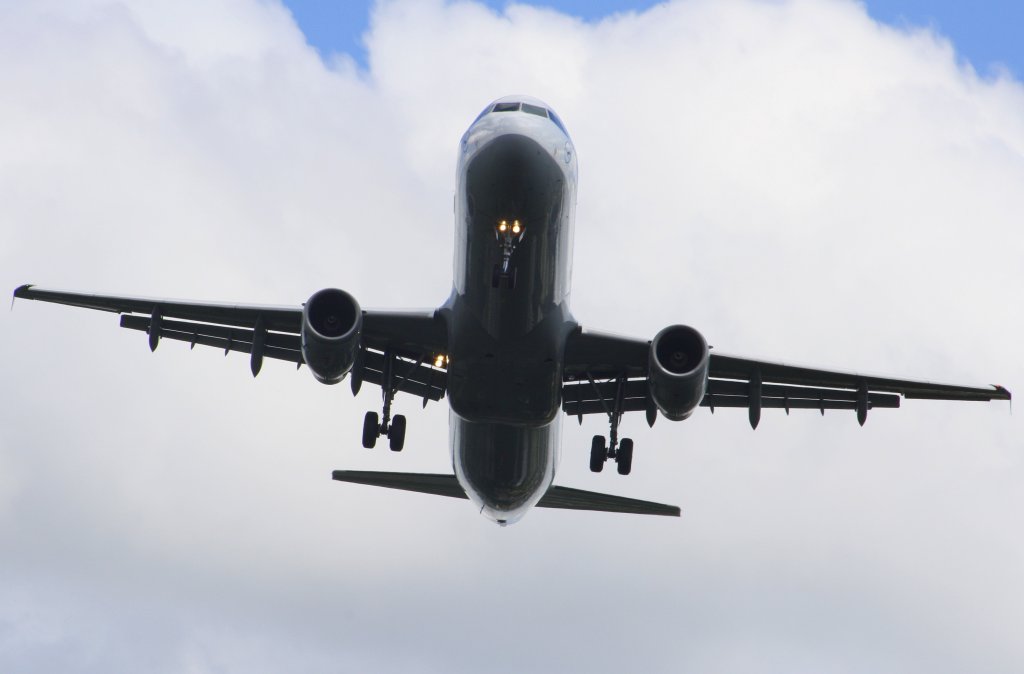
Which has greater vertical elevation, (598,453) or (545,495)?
(598,453)

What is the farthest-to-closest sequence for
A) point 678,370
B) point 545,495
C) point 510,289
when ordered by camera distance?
1. point 545,495
2. point 678,370
3. point 510,289

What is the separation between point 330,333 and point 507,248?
3527mm

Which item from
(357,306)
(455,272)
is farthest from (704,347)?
(357,306)

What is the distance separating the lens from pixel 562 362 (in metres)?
22.7

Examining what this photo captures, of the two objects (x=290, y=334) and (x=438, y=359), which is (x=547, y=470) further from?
(x=290, y=334)

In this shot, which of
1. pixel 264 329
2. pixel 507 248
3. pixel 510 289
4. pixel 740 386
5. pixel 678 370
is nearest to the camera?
pixel 507 248

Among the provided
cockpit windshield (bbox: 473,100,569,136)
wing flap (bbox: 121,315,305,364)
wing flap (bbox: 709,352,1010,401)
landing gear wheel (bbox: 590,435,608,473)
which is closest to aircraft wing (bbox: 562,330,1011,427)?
wing flap (bbox: 709,352,1010,401)

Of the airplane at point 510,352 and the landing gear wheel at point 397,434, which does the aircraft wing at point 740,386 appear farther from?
the landing gear wheel at point 397,434

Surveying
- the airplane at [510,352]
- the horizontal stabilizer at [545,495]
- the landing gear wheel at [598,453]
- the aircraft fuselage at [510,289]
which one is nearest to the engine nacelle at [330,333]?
the airplane at [510,352]

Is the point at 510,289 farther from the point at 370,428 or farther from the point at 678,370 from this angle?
the point at 370,428

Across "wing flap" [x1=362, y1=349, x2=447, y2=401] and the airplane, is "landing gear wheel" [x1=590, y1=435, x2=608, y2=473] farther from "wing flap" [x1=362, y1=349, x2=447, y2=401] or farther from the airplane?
"wing flap" [x1=362, y1=349, x2=447, y2=401]

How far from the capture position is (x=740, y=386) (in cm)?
2703

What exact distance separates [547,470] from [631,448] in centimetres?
192

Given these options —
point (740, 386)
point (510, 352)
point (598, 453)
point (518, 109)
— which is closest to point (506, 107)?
point (518, 109)
